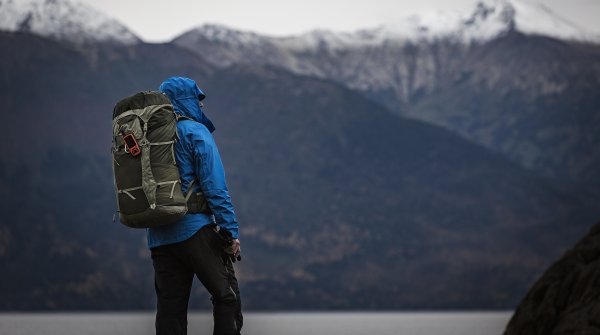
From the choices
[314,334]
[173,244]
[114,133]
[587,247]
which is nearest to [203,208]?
[173,244]

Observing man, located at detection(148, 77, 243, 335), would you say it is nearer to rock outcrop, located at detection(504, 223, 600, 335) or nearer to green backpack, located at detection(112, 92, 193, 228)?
green backpack, located at detection(112, 92, 193, 228)

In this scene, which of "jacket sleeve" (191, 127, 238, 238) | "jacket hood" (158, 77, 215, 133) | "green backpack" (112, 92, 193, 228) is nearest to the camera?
"green backpack" (112, 92, 193, 228)

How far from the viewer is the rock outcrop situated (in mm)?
8383

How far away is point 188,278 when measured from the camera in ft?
27.9

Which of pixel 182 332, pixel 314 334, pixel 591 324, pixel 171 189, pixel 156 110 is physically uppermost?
pixel 156 110

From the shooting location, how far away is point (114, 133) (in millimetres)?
8195

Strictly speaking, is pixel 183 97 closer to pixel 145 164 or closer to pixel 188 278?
pixel 145 164

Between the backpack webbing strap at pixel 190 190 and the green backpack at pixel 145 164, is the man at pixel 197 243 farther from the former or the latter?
the green backpack at pixel 145 164

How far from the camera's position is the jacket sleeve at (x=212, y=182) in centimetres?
825

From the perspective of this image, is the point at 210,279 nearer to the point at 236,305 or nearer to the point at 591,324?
the point at 236,305

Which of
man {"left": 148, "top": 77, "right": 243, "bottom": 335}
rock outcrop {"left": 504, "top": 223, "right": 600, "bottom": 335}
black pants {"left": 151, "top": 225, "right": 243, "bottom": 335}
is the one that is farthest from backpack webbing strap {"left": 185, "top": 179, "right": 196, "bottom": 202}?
rock outcrop {"left": 504, "top": 223, "right": 600, "bottom": 335}

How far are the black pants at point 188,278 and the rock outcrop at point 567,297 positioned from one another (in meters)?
2.59

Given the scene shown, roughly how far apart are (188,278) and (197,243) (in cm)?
37

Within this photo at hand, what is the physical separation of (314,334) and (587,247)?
68398mm
